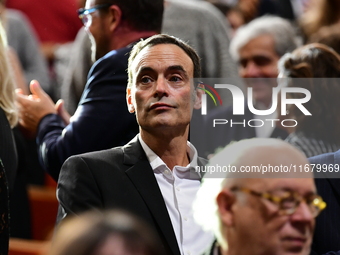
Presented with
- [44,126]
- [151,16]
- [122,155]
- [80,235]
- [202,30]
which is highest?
[202,30]

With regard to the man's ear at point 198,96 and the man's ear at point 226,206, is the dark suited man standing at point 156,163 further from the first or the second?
the man's ear at point 226,206

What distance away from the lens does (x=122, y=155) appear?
230 centimetres

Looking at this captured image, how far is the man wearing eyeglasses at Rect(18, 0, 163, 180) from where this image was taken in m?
2.51

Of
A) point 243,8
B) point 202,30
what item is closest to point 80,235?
point 202,30

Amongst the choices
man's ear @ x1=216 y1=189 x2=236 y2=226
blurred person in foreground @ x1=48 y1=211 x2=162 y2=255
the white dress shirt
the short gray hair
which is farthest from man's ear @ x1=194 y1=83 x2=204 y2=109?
the short gray hair

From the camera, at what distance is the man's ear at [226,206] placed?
167 centimetres

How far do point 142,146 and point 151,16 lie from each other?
597mm

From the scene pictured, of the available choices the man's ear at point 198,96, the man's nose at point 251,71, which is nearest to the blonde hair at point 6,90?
the man's ear at point 198,96

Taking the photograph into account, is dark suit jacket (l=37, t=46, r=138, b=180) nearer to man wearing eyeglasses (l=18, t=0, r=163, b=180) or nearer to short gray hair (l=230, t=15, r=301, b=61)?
man wearing eyeglasses (l=18, t=0, r=163, b=180)

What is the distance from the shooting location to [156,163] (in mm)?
2283

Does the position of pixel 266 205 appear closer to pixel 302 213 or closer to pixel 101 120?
pixel 302 213

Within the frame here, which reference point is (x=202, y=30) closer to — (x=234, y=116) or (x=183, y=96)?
(x=234, y=116)

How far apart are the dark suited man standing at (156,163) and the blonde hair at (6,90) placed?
0.49m

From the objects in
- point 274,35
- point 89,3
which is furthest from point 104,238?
point 274,35
